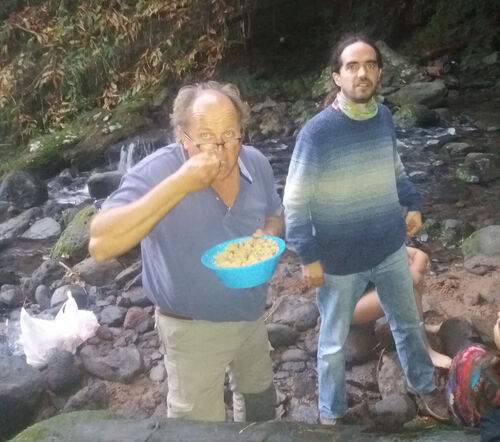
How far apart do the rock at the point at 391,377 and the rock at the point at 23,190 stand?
7.11m

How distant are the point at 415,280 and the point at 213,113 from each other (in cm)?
193

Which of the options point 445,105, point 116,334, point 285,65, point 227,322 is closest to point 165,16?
point 285,65

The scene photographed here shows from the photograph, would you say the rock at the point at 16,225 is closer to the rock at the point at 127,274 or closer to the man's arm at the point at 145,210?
the rock at the point at 127,274

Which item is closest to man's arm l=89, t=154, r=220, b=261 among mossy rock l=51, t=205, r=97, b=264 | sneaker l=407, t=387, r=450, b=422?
sneaker l=407, t=387, r=450, b=422

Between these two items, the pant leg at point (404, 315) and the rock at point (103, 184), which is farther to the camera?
the rock at point (103, 184)

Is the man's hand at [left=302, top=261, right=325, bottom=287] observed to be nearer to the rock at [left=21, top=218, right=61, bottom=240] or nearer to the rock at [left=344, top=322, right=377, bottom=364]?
the rock at [left=344, top=322, right=377, bottom=364]

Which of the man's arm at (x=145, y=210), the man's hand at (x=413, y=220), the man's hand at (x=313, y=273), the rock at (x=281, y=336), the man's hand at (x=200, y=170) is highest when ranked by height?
the man's hand at (x=200, y=170)

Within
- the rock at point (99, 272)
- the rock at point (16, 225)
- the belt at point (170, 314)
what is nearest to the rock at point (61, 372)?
the rock at point (99, 272)

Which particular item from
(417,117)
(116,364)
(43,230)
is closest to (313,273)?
(116,364)

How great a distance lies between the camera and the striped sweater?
2.75 metres

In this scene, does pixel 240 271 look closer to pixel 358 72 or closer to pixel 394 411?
pixel 358 72

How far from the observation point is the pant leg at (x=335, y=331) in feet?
9.57

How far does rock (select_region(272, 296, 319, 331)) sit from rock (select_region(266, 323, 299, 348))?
145mm

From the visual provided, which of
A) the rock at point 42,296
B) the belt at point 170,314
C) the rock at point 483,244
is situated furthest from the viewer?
the rock at point 42,296
